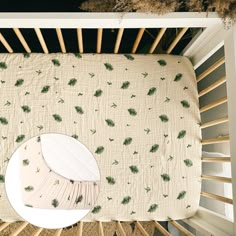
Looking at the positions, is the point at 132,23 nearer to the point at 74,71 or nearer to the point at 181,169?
the point at 74,71

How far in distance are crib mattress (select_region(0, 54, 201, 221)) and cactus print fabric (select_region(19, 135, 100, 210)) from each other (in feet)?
0.76

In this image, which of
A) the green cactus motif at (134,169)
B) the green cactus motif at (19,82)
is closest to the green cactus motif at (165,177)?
the green cactus motif at (134,169)

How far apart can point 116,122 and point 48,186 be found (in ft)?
1.50

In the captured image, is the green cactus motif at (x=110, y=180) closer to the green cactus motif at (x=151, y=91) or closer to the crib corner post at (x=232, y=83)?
the green cactus motif at (x=151, y=91)

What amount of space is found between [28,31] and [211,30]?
100 cm

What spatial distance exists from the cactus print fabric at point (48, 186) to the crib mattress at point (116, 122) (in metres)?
0.23

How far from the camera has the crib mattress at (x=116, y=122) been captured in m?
1.80

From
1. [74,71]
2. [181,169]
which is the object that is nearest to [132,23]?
[74,71]

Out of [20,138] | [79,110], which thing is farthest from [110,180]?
[20,138]

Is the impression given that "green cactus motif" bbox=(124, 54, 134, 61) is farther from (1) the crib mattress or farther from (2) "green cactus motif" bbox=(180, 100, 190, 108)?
(2) "green cactus motif" bbox=(180, 100, 190, 108)

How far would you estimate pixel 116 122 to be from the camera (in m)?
1.82

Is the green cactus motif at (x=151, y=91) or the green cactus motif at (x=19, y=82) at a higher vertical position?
the green cactus motif at (x=151, y=91)

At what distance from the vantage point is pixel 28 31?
2.06 m

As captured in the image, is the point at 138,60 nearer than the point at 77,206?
No
